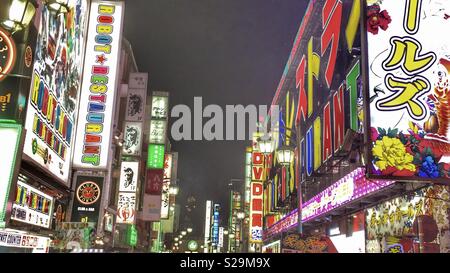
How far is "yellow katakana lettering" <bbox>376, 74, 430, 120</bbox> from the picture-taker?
12203 mm

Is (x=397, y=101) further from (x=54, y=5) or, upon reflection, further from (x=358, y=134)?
(x=54, y=5)

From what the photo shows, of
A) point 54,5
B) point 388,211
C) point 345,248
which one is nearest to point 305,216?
point 345,248

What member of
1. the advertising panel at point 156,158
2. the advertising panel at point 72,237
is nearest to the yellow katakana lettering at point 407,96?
the advertising panel at point 72,237

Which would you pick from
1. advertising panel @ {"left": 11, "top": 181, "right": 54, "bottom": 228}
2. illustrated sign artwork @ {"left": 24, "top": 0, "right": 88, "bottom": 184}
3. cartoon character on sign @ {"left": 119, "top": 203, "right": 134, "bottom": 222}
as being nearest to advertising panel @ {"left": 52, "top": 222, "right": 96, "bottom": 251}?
advertising panel @ {"left": 11, "top": 181, "right": 54, "bottom": 228}

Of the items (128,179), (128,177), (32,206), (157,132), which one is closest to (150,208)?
(128,179)

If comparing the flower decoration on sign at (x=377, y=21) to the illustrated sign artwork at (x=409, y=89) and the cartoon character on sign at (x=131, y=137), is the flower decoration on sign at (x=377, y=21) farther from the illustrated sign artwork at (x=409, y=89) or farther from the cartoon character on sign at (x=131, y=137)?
the cartoon character on sign at (x=131, y=137)

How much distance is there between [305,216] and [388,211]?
1014cm

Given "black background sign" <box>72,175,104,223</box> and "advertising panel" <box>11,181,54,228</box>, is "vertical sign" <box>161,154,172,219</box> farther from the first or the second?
"advertising panel" <box>11,181,54,228</box>

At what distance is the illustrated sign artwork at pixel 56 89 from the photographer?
14.1 meters

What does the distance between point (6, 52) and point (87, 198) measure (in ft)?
43.0

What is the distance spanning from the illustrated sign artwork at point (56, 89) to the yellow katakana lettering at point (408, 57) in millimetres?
9848

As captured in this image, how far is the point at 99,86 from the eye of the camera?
2059cm

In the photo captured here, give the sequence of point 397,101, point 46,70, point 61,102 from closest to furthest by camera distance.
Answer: point 397,101 < point 46,70 < point 61,102

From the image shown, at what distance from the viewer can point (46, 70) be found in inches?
599
